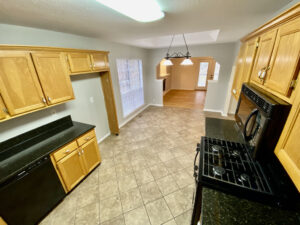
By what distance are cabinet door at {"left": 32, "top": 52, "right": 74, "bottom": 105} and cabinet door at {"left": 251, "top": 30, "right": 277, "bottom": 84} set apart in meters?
2.48

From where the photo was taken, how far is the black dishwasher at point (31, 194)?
1.29 m

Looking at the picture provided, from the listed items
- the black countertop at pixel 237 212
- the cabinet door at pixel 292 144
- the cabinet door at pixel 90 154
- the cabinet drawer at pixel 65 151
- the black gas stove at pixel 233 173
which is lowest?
the cabinet door at pixel 90 154

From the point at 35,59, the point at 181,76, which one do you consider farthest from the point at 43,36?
the point at 181,76

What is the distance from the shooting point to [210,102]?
16.0ft

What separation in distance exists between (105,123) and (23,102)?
203cm

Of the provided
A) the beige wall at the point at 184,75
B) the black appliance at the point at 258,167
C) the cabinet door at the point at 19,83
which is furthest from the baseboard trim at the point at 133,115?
the beige wall at the point at 184,75

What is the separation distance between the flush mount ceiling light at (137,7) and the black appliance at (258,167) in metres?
1.24

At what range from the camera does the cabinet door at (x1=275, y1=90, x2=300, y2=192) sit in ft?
2.20

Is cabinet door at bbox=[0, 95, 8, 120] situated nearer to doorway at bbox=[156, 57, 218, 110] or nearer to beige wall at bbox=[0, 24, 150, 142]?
beige wall at bbox=[0, 24, 150, 142]

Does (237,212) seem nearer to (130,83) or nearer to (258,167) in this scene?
(258,167)

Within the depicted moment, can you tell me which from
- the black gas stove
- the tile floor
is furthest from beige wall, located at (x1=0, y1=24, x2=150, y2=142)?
the black gas stove

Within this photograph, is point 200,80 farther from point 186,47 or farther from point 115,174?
point 115,174

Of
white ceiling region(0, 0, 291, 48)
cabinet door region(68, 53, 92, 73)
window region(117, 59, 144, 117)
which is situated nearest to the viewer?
white ceiling region(0, 0, 291, 48)

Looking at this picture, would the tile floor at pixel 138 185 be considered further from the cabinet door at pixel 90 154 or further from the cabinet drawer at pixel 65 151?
the cabinet drawer at pixel 65 151
